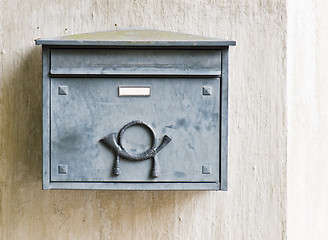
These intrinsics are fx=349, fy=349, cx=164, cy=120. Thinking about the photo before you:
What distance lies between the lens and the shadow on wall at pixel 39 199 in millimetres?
1168

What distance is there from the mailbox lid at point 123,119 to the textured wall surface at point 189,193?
10.1 inches

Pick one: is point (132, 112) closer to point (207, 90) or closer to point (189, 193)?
point (207, 90)

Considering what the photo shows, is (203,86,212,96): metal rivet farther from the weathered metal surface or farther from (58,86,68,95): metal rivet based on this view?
(58,86,68,95): metal rivet

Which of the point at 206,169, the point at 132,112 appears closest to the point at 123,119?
the point at 132,112

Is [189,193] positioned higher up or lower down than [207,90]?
lower down

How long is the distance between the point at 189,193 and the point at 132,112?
1.31 feet
